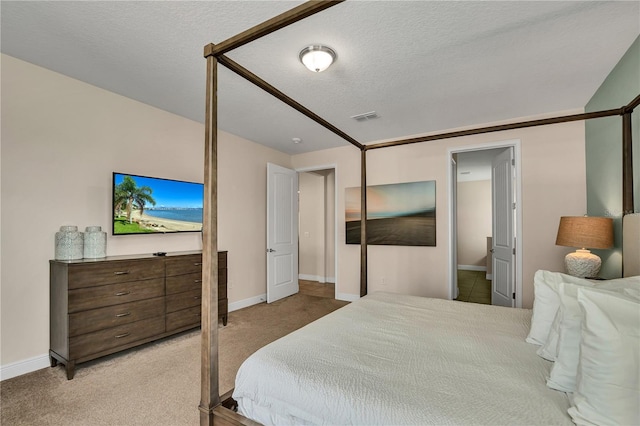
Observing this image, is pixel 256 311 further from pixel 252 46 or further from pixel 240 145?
pixel 252 46

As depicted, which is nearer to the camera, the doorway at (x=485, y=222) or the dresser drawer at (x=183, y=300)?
the dresser drawer at (x=183, y=300)

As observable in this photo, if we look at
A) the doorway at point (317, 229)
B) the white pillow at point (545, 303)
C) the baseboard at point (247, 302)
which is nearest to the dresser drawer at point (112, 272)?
the baseboard at point (247, 302)

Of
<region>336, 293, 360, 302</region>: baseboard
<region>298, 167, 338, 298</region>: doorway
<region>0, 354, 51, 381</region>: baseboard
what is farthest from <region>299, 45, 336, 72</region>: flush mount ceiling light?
<region>298, 167, 338, 298</region>: doorway

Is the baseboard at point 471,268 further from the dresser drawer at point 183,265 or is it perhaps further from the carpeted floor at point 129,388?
the dresser drawer at point 183,265

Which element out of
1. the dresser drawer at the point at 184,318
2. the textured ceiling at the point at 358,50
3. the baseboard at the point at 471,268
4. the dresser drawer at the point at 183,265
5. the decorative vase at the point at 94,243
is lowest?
the baseboard at the point at 471,268

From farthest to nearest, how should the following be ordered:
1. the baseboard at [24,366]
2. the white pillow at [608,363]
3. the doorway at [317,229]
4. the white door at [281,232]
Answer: the doorway at [317,229] < the white door at [281,232] < the baseboard at [24,366] < the white pillow at [608,363]

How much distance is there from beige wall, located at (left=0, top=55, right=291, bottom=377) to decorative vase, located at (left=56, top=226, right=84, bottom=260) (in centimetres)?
10

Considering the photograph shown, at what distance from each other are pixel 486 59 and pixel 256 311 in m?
3.97

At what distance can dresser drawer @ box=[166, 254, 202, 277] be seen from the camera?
124 inches

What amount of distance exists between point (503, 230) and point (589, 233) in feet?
5.28

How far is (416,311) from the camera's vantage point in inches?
87.7

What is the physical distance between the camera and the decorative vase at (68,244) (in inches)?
104

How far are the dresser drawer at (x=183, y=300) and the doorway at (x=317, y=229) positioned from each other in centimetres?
308

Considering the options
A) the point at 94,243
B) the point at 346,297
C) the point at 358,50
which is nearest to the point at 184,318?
the point at 94,243
